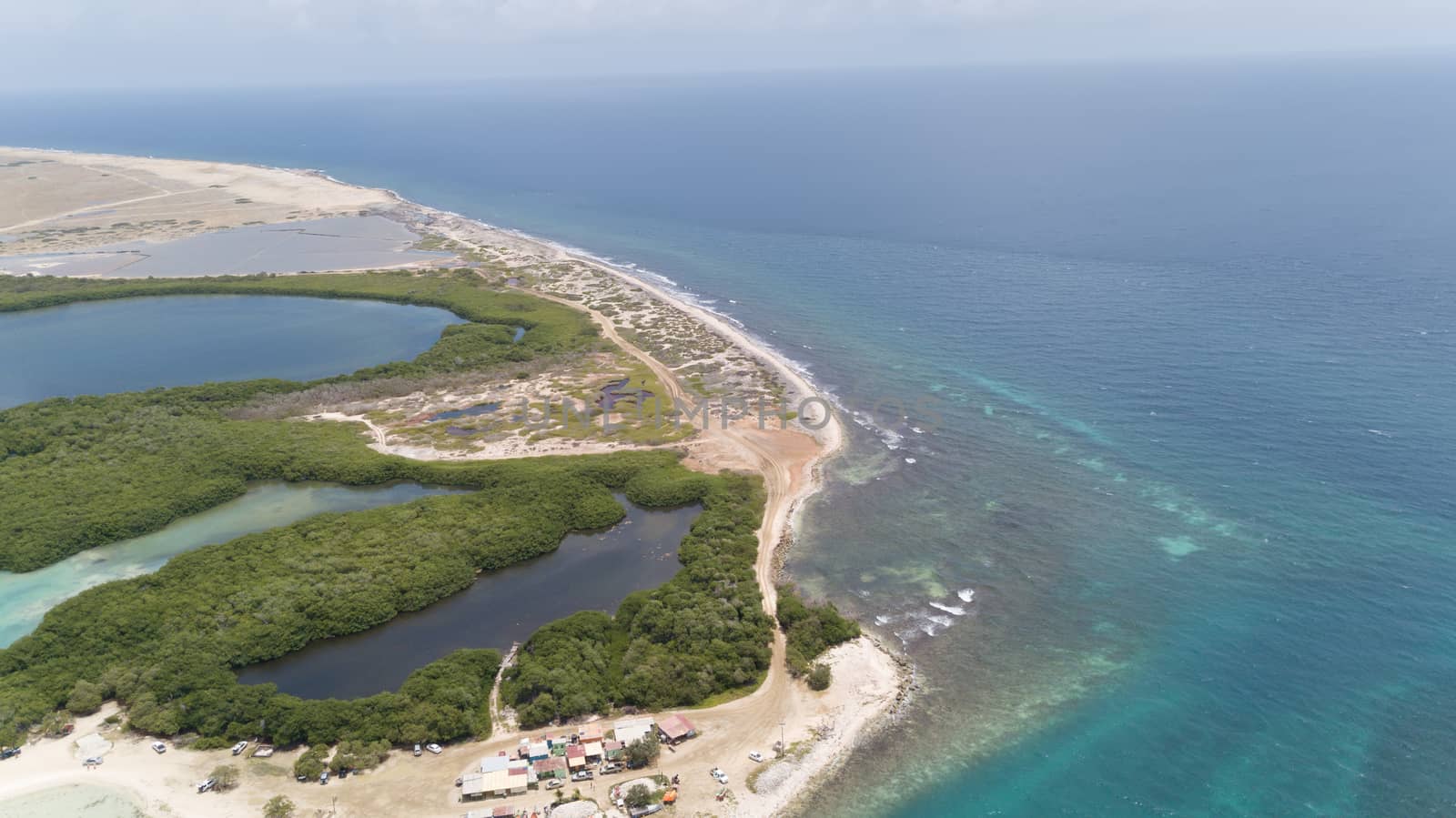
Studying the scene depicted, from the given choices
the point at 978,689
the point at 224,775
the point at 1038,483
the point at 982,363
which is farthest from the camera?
the point at 982,363

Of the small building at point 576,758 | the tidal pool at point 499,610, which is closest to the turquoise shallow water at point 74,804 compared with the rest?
the tidal pool at point 499,610

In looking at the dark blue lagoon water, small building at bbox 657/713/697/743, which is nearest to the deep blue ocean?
small building at bbox 657/713/697/743

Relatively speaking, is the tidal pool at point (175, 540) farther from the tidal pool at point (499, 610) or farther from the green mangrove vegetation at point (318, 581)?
the tidal pool at point (499, 610)

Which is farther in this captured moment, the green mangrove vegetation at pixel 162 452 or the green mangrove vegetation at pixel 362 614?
the green mangrove vegetation at pixel 162 452

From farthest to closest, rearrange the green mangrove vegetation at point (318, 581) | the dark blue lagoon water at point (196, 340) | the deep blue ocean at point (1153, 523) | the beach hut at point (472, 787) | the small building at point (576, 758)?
1. the dark blue lagoon water at point (196, 340)
2. the green mangrove vegetation at point (318, 581)
3. the deep blue ocean at point (1153, 523)
4. the small building at point (576, 758)
5. the beach hut at point (472, 787)

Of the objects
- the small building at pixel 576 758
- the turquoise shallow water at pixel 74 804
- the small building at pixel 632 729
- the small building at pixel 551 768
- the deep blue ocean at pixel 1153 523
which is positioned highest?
the deep blue ocean at pixel 1153 523

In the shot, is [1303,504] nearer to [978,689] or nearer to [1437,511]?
[1437,511]

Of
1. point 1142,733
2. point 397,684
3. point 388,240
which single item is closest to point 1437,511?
point 1142,733
